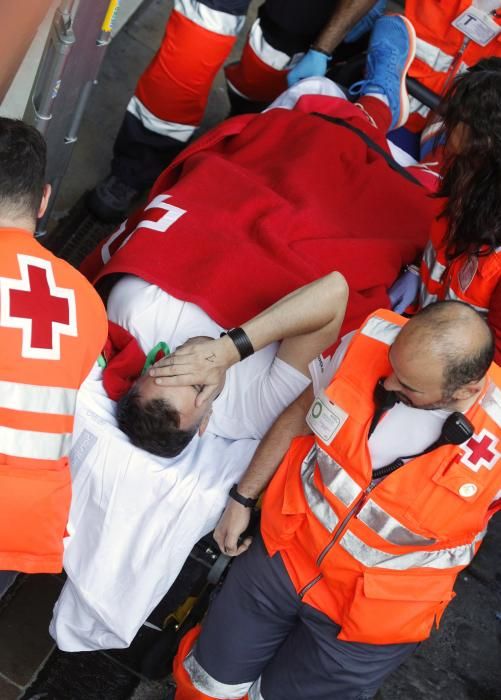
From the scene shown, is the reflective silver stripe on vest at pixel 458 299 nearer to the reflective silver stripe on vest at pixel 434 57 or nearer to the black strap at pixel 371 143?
the black strap at pixel 371 143

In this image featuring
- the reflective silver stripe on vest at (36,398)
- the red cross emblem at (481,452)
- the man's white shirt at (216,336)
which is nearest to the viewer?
the reflective silver stripe on vest at (36,398)

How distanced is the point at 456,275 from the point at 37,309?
1353 mm

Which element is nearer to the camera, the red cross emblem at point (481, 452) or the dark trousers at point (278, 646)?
the red cross emblem at point (481, 452)

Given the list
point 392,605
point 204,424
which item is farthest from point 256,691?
point 204,424

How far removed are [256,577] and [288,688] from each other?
11.6 inches

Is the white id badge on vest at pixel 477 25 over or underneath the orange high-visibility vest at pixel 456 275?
over

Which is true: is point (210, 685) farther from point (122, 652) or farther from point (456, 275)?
point (456, 275)

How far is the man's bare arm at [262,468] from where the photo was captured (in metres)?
2.51

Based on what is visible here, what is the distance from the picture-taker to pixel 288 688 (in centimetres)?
249

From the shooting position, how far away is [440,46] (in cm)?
375

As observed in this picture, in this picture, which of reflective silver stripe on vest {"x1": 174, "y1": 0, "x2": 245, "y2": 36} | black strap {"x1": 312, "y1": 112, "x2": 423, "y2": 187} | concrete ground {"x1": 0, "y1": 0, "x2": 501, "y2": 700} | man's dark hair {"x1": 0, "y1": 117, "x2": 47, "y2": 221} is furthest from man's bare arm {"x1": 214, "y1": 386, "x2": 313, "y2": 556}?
reflective silver stripe on vest {"x1": 174, "y1": 0, "x2": 245, "y2": 36}

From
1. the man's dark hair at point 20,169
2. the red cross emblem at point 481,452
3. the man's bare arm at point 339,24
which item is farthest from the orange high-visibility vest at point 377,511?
the man's bare arm at point 339,24

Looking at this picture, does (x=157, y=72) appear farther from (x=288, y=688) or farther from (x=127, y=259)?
(x=288, y=688)

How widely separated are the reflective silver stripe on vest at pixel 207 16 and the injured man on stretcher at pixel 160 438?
A: 1.15m
